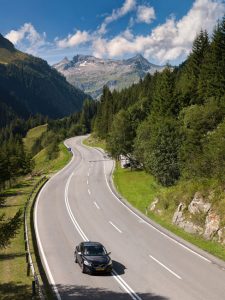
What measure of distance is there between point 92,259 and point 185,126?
31.5 meters

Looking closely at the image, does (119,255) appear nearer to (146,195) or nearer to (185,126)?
(146,195)

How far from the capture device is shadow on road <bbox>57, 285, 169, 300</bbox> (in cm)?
1816

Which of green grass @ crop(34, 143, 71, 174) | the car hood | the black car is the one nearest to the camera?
the black car

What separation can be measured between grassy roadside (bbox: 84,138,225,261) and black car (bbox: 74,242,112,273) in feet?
25.7

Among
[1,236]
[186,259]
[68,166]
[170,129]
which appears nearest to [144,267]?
[186,259]

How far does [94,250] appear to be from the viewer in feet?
75.6

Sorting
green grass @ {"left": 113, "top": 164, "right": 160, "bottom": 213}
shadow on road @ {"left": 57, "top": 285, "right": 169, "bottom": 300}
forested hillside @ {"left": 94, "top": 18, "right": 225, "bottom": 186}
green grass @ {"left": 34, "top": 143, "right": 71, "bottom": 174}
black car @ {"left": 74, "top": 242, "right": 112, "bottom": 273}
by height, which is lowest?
shadow on road @ {"left": 57, "top": 285, "right": 169, "bottom": 300}

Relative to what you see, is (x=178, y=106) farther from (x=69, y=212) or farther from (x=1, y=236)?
(x=1, y=236)

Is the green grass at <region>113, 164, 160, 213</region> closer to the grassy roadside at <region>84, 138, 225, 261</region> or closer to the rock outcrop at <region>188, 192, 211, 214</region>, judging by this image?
the grassy roadside at <region>84, 138, 225, 261</region>

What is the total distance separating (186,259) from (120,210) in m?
16.4

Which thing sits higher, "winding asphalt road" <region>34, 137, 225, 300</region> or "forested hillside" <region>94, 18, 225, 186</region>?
"forested hillside" <region>94, 18, 225, 186</region>

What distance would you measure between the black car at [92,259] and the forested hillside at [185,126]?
13.9 meters

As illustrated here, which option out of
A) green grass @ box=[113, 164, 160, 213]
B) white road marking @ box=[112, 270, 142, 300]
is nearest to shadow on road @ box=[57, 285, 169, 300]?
white road marking @ box=[112, 270, 142, 300]

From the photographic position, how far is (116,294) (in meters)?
18.7
